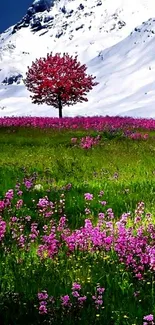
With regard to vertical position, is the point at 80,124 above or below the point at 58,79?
below

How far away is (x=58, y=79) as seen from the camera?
4150 cm

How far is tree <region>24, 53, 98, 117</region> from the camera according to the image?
1628 inches

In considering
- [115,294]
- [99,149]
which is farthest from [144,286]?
[99,149]

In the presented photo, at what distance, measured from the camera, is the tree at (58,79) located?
41344 mm

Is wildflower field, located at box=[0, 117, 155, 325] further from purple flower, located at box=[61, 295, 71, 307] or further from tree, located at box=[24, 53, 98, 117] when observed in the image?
tree, located at box=[24, 53, 98, 117]

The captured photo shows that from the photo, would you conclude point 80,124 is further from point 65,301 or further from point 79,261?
point 65,301

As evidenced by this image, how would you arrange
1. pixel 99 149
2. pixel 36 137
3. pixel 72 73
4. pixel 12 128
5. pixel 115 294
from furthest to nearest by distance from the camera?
pixel 72 73 < pixel 12 128 < pixel 36 137 < pixel 99 149 < pixel 115 294

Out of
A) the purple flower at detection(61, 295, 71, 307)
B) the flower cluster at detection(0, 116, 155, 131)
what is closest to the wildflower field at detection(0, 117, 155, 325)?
the purple flower at detection(61, 295, 71, 307)

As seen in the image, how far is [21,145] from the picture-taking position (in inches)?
846

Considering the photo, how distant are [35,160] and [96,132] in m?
9.15

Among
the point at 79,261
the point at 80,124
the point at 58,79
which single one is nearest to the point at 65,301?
the point at 79,261

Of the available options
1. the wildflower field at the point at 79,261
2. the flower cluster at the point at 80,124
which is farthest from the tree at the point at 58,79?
the wildflower field at the point at 79,261

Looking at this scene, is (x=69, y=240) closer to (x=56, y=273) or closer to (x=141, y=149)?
(x=56, y=273)

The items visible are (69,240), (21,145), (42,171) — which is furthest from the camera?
(21,145)
